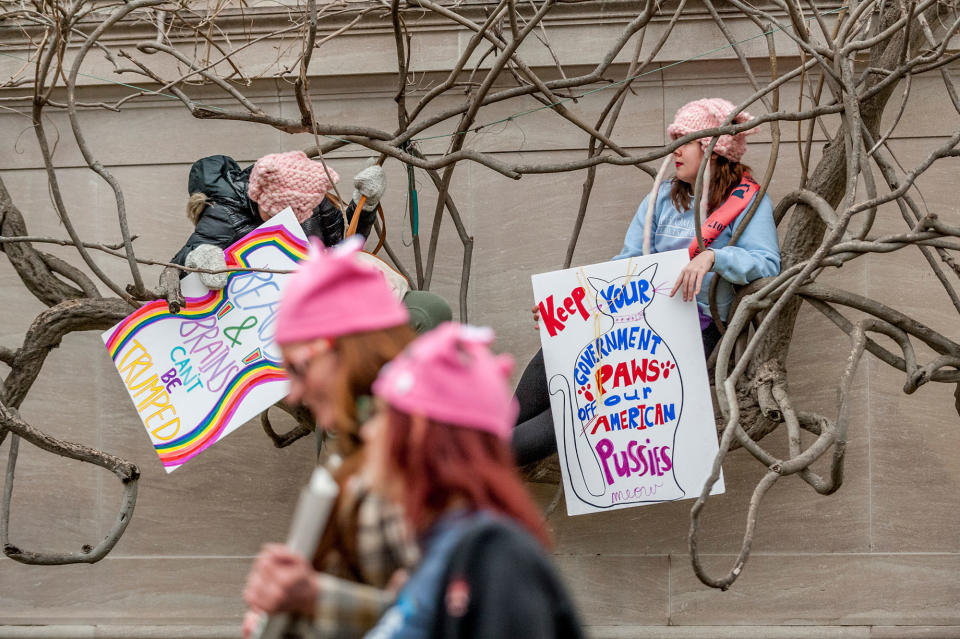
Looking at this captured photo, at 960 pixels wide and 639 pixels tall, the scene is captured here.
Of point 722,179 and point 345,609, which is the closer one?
point 345,609

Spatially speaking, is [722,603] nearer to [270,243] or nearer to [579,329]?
[579,329]

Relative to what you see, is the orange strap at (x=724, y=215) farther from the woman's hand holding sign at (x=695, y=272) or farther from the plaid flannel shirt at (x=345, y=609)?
the plaid flannel shirt at (x=345, y=609)

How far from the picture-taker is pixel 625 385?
4.52 metres

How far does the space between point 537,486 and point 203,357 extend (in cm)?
182

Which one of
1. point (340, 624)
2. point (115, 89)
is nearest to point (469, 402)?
point (340, 624)

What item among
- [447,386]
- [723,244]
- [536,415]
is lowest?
[447,386]

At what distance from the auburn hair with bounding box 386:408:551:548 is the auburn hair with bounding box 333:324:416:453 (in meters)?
0.17

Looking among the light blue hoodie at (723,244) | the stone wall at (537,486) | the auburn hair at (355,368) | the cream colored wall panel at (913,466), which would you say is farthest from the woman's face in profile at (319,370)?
the cream colored wall panel at (913,466)

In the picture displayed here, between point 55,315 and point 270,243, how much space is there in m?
1.00

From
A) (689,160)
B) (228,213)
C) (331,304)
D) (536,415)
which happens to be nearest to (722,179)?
(689,160)

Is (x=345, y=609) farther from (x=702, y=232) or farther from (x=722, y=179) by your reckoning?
(x=722, y=179)

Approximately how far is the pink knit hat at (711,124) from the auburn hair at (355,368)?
2864 mm

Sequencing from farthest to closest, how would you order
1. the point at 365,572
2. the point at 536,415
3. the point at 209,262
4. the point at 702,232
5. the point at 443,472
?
the point at 536,415 < the point at 702,232 < the point at 209,262 < the point at 365,572 < the point at 443,472

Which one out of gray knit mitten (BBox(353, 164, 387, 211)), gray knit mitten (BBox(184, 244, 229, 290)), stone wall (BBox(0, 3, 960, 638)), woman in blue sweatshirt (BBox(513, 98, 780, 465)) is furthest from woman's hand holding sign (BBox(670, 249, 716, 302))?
gray knit mitten (BBox(184, 244, 229, 290))
